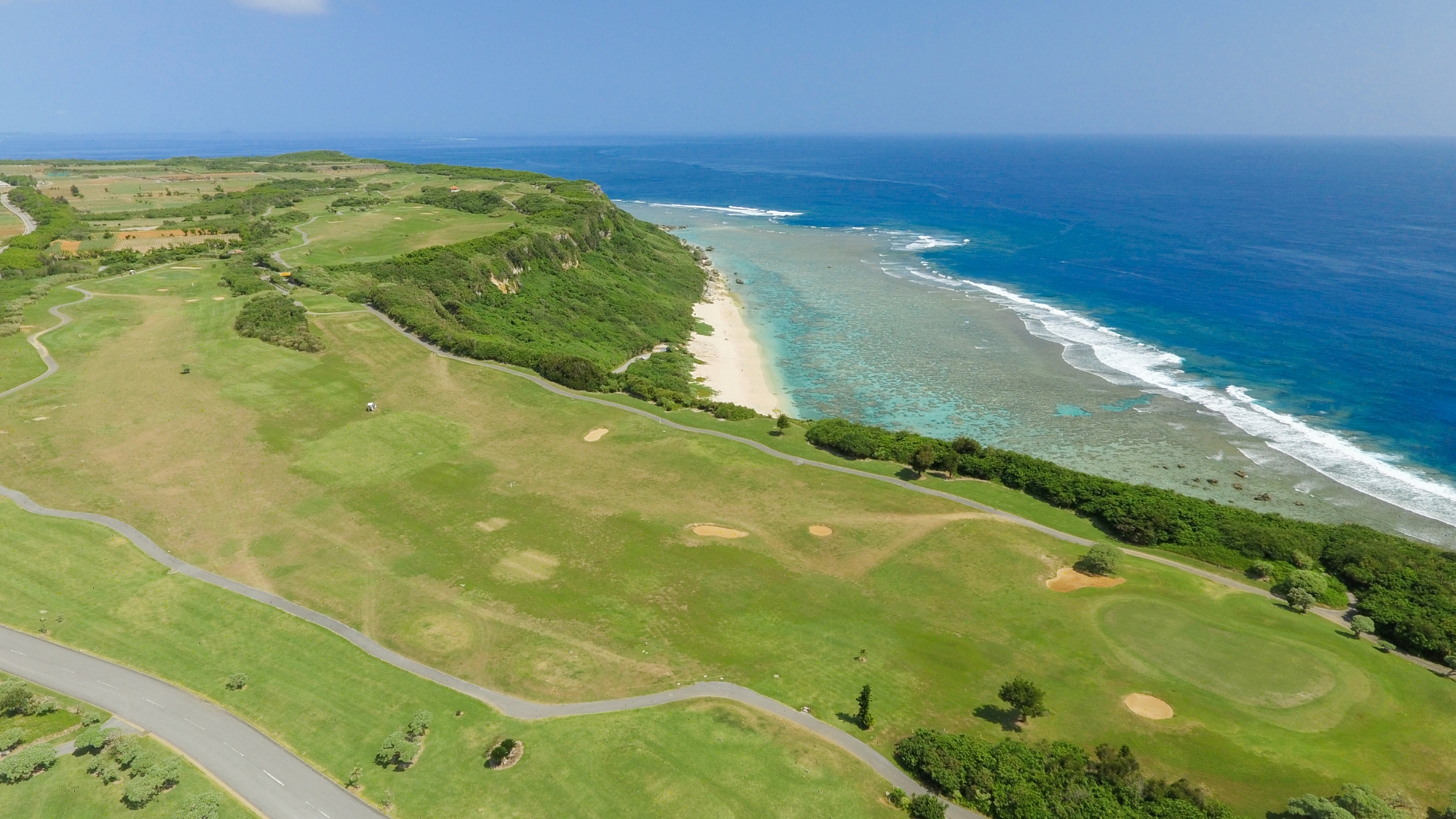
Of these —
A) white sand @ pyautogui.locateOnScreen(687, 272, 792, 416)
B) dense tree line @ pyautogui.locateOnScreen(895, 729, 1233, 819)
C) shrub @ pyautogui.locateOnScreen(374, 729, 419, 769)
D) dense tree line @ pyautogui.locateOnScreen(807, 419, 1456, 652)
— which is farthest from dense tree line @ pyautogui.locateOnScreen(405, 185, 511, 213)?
dense tree line @ pyautogui.locateOnScreen(895, 729, 1233, 819)

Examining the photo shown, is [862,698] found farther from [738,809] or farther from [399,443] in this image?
[399,443]

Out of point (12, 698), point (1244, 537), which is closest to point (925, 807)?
point (1244, 537)

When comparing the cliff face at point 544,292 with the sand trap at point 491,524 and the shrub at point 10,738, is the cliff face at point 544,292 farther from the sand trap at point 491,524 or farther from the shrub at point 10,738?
the shrub at point 10,738

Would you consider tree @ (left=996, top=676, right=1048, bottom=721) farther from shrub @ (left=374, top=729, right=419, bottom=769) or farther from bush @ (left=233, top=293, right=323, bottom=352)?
bush @ (left=233, top=293, right=323, bottom=352)

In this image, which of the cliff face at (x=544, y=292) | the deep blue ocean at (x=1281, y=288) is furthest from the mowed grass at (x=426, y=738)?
the deep blue ocean at (x=1281, y=288)

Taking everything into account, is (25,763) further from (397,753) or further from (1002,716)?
(1002,716)
